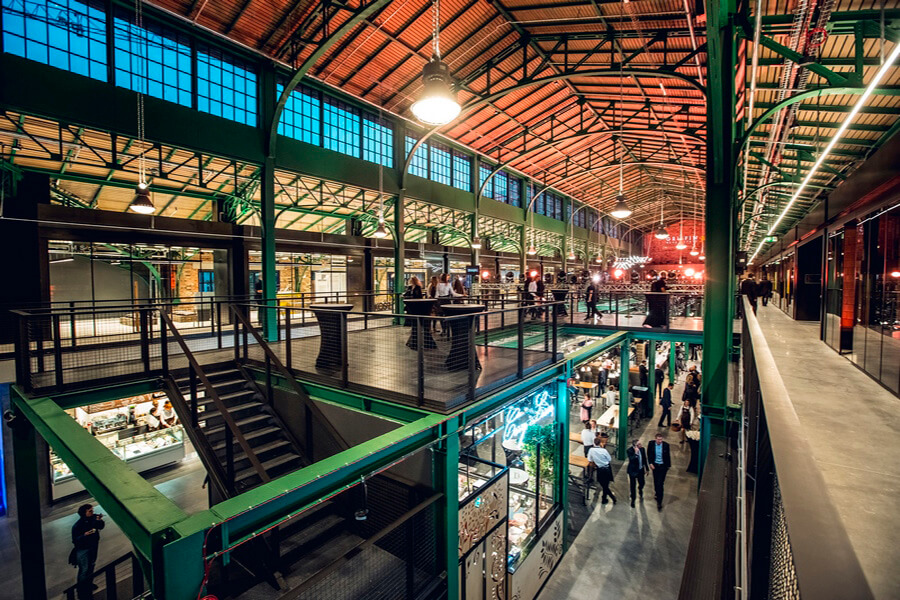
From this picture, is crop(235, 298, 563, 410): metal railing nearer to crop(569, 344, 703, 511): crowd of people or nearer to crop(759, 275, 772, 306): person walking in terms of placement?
crop(569, 344, 703, 511): crowd of people

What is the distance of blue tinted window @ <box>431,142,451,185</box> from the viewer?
711 inches

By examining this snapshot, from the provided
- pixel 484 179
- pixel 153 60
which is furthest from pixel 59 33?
pixel 484 179

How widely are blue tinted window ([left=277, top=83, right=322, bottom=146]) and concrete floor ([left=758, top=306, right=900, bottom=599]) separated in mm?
13632

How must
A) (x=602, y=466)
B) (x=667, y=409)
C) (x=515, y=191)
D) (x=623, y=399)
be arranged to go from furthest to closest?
(x=515, y=191)
(x=667, y=409)
(x=623, y=399)
(x=602, y=466)

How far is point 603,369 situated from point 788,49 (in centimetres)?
1573

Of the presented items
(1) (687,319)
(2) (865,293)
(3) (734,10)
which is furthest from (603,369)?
(3) (734,10)

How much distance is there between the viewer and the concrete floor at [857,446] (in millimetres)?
2568

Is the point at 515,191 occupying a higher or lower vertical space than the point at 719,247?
higher

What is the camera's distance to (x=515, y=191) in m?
24.3

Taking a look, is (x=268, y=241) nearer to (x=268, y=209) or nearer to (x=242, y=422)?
(x=268, y=209)

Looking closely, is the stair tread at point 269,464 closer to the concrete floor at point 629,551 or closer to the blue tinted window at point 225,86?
the concrete floor at point 629,551

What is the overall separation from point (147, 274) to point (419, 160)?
11236 millimetres

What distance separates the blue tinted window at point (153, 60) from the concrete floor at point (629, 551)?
14.2 m

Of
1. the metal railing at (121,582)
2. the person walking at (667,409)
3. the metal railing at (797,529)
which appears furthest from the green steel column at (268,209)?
the person walking at (667,409)
